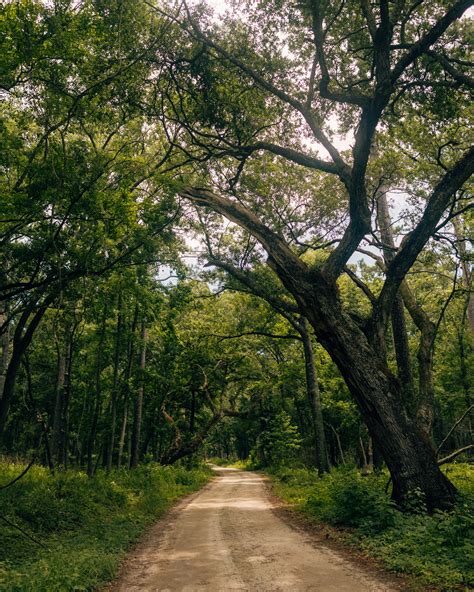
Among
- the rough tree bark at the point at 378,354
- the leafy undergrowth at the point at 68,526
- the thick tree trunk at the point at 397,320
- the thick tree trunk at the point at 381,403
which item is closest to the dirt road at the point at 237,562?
the leafy undergrowth at the point at 68,526

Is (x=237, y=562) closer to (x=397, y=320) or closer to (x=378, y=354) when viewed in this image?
(x=378, y=354)

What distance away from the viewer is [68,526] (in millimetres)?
9172

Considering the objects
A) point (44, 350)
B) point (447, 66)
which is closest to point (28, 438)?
point (44, 350)

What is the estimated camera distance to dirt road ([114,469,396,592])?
5.45 meters

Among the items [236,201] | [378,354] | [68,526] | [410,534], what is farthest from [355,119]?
[68,526]

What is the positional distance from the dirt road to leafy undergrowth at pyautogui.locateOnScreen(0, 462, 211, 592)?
1.83ft

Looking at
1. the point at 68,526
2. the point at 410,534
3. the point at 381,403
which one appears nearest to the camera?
the point at 410,534

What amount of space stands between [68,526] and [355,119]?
13.3m

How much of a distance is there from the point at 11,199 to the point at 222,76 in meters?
6.13

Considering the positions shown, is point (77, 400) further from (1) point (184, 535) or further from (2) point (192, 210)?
(1) point (184, 535)

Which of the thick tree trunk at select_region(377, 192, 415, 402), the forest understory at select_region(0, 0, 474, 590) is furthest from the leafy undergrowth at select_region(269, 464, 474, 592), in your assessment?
the thick tree trunk at select_region(377, 192, 415, 402)

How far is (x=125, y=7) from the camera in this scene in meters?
9.25

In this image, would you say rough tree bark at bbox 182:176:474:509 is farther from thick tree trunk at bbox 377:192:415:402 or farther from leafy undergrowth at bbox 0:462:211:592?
leafy undergrowth at bbox 0:462:211:592

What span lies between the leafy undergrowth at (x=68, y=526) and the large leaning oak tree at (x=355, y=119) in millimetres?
5847
